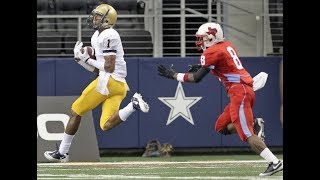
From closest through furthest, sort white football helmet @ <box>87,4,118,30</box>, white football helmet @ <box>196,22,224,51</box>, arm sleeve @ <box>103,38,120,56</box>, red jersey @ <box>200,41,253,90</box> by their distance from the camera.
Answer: red jersey @ <box>200,41,253,90</box>
white football helmet @ <box>196,22,224,51</box>
arm sleeve @ <box>103,38,120,56</box>
white football helmet @ <box>87,4,118,30</box>

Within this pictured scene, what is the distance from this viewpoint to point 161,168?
603 inches

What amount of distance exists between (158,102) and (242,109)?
4769mm

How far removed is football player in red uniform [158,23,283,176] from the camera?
13.7 m

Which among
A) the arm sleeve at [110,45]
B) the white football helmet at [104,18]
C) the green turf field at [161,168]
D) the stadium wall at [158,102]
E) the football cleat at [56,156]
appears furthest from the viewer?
the stadium wall at [158,102]

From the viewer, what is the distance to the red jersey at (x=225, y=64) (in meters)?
14.0

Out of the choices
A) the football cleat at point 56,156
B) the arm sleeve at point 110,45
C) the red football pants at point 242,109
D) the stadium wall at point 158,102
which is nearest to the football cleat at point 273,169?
the red football pants at point 242,109

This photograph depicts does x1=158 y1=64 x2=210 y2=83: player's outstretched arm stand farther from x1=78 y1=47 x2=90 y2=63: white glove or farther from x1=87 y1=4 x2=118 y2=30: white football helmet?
x1=87 y1=4 x2=118 y2=30: white football helmet

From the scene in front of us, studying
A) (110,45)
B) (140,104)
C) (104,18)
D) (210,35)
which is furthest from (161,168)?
(104,18)

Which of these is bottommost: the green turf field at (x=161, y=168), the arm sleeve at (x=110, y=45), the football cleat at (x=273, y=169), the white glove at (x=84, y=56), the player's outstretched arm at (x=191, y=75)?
the green turf field at (x=161, y=168)

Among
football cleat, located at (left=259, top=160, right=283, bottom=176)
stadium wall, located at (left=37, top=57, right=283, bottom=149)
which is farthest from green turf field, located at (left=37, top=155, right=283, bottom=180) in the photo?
stadium wall, located at (left=37, top=57, right=283, bottom=149)

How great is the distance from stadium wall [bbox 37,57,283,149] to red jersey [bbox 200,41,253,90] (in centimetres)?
440

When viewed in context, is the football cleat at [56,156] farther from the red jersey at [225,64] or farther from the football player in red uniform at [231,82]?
the red jersey at [225,64]
